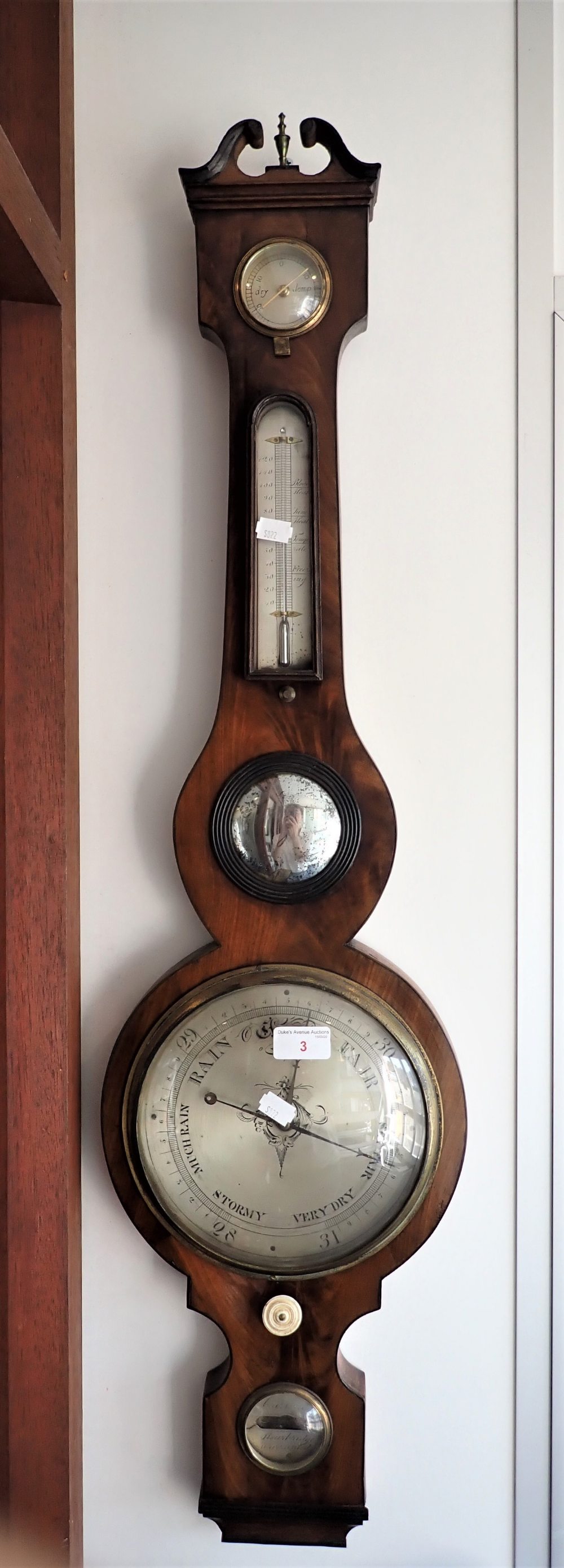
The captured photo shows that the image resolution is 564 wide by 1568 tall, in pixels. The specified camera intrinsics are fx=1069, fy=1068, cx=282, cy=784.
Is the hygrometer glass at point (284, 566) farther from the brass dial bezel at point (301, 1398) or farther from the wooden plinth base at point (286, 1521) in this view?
the wooden plinth base at point (286, 1521)

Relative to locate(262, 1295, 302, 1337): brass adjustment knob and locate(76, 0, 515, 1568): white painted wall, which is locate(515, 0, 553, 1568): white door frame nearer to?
locate(76, 0, 515, 1568): white painted wall

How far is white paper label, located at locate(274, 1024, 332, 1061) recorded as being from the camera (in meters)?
1.17

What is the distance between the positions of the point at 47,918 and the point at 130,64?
3.31ft

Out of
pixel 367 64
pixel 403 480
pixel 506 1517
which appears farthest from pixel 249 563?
pixel 506 1517

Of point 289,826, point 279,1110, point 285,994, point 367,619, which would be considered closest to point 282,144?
point 367,619

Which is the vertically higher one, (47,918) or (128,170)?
(128,170)

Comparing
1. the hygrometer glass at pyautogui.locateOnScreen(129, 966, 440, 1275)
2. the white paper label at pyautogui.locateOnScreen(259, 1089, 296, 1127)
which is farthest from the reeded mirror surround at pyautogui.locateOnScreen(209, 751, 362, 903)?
the white paper label at pyautogui.locateOnScreen(259, 1089, 296, 1127)

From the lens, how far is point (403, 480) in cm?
126

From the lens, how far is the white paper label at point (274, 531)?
1166 millimetres

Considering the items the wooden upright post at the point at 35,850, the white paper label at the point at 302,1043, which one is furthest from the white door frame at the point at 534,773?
the wooden upright post at the point at 35,850

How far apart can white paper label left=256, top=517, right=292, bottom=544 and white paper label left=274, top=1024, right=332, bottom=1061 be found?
53 cm

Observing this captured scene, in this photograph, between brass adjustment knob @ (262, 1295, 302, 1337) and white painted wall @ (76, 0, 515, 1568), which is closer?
brass adjustment knob @ (262, 1295, 302, 1337)

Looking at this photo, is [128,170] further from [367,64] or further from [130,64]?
[367,64]

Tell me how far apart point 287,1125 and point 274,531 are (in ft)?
2.13
